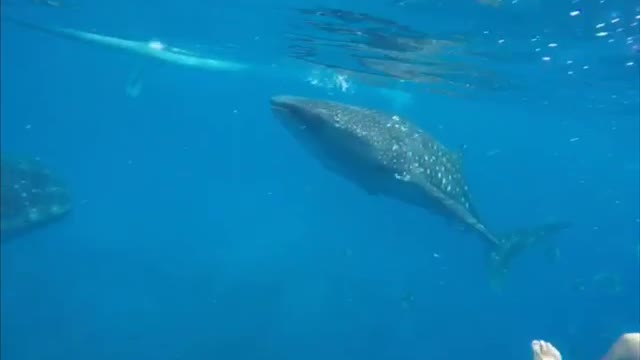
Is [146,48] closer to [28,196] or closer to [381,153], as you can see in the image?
[28,196]

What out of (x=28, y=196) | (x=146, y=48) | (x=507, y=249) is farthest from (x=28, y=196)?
(x=146, y=48)

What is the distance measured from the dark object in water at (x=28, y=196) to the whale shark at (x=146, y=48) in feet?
37.6

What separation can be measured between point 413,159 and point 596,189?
102 metres

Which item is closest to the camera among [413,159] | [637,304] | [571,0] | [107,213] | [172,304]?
[413,159]

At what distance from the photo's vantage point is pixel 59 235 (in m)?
30.4

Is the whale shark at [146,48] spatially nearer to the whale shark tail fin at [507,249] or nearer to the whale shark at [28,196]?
the whale shark at [28,196]

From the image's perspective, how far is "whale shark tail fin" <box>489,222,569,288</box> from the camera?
18516mm

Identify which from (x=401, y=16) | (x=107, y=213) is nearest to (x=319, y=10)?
(x=401, y=16)

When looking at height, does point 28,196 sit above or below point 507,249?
above

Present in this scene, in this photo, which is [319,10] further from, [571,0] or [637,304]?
[637,304]

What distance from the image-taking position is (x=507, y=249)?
18.6 metres

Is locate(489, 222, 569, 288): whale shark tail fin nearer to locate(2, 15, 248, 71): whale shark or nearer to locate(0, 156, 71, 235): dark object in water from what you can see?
locate(0, 156, 71, 235): dark object in water

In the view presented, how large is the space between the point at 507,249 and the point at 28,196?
13580 mm

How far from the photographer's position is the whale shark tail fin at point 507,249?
18516 millimetres
